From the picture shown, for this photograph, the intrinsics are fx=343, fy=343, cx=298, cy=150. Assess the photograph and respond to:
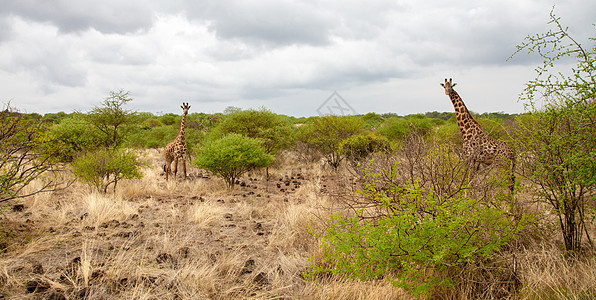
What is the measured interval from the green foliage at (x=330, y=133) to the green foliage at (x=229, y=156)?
522cm

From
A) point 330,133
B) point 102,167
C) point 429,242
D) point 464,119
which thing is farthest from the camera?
point 330,133

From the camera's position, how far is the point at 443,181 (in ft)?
14.3

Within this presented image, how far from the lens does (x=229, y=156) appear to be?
1100cm

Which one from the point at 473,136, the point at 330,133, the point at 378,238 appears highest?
the point at 330,133

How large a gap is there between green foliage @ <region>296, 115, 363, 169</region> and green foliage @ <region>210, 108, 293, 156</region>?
1338 millimetres

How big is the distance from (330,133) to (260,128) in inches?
138

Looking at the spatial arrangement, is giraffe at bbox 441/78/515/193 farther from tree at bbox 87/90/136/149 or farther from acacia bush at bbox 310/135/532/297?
tree at bbox 87/90/136/149

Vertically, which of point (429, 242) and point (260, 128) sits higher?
point (260, 128)

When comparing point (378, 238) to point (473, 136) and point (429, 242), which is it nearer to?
point (429, 242)

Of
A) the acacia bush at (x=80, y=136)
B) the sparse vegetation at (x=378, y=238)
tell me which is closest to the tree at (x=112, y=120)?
the acacia bush at (x=80, y=136)

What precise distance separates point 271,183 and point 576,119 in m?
9.84

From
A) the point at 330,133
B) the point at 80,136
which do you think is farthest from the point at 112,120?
the point at 330,133

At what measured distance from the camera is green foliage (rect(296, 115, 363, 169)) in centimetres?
1650

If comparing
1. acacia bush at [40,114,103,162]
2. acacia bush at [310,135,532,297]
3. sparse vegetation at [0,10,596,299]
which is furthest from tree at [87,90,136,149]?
acacia bush at [310,135,532,297]
